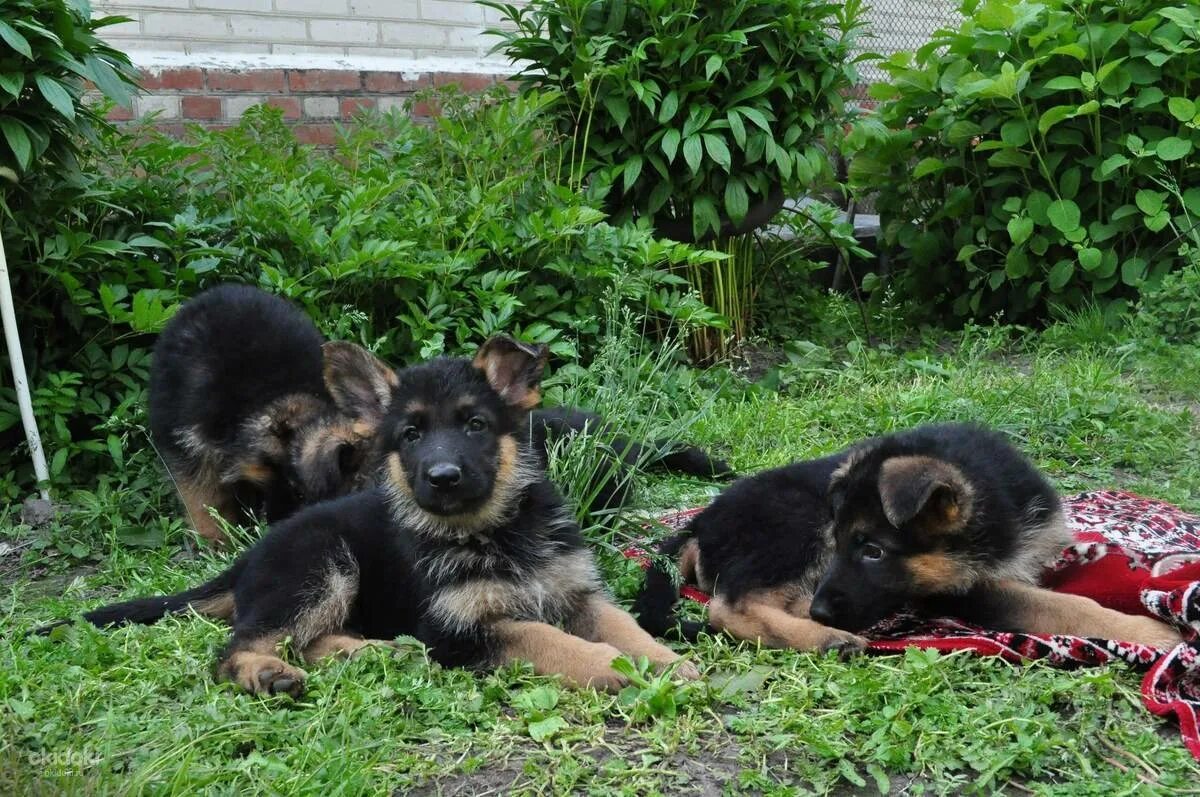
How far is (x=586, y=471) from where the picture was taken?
5.16 m

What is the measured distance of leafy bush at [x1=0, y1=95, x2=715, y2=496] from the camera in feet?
20.4

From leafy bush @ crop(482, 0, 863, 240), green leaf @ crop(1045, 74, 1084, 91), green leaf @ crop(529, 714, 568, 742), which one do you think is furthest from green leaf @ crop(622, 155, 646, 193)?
green leaf @ crop(529, 714, 568, 742)

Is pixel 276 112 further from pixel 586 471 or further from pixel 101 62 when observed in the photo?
pixel 586 471

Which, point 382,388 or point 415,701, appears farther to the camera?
point 382,388

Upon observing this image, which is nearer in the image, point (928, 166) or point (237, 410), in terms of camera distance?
point (237, 410)

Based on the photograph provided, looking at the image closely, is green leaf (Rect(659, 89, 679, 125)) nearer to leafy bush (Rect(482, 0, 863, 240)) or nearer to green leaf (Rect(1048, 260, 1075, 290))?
leafy bush (Rect(482, 0, 863, 240))

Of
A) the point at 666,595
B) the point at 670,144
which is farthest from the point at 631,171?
the point at 666,595

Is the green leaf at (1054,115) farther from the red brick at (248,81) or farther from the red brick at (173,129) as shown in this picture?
the red brick at (173,129)

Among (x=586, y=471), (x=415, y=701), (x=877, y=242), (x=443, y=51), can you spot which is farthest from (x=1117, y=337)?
(x=415, y=701)

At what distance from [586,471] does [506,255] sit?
2448 mm

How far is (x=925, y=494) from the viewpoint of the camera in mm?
3938

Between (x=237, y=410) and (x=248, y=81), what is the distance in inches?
155

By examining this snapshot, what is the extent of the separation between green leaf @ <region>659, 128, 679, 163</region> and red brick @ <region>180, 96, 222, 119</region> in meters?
3.37

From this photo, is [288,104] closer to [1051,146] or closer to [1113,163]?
[1051,146]
